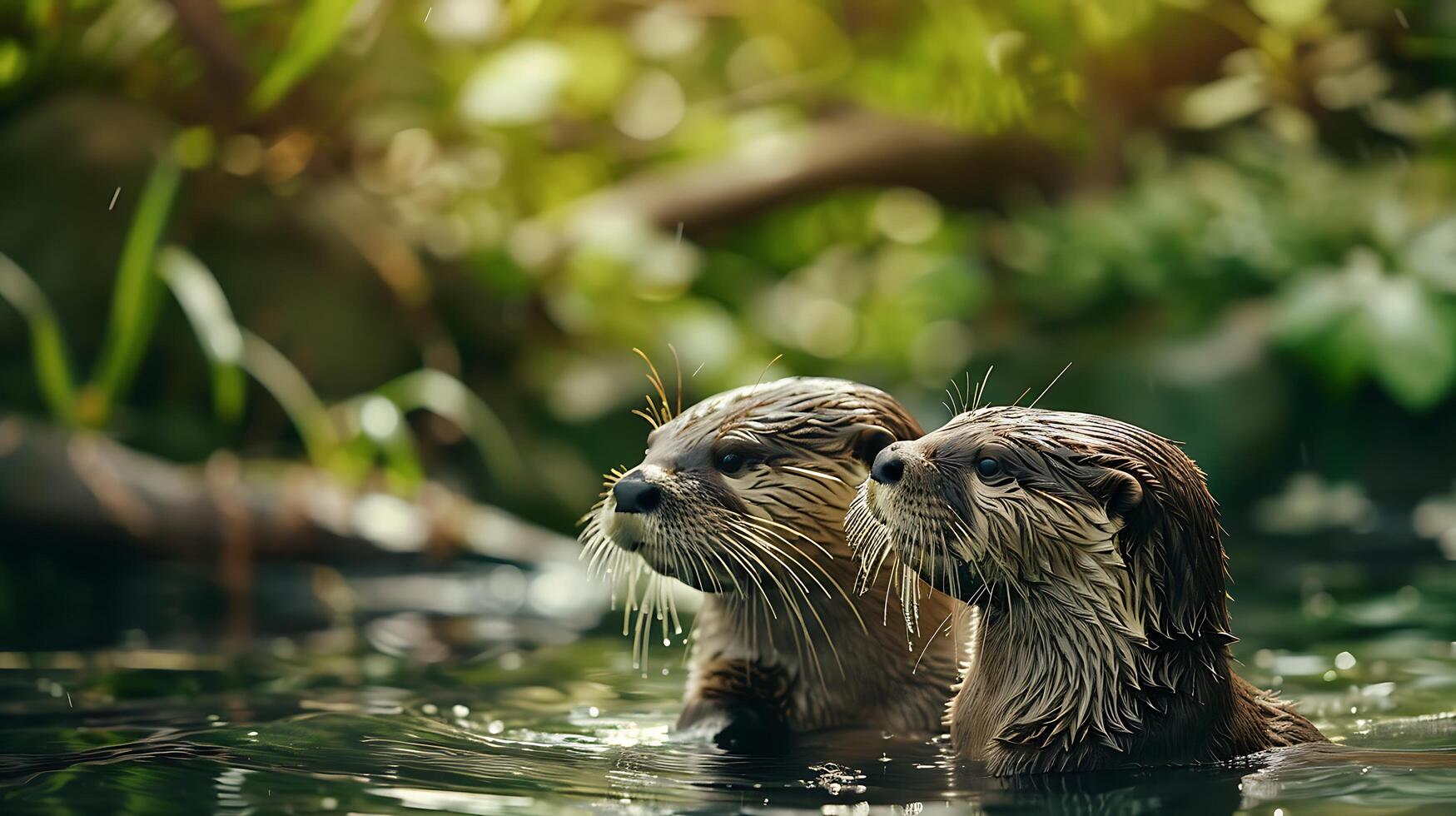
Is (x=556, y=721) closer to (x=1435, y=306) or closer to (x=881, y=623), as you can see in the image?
(x=881, y=623)

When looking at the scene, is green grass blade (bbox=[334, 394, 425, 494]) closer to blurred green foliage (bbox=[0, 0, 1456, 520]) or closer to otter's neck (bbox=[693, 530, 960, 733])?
blurred green foliage (bbox=[0, 0, 1456, 520])

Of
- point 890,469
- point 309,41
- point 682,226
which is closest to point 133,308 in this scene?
point 309,41

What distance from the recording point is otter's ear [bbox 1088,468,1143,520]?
2.72 meters

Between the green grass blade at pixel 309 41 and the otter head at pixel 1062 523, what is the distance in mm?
4106

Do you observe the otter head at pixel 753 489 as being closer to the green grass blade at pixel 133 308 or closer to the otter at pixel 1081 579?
the otter at pixel 1081 579

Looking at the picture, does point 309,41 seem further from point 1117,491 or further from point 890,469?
point 1117,491

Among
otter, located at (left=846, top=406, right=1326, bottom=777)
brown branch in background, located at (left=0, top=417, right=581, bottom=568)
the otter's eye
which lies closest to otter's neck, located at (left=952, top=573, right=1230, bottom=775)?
otter, located at (left=846, top=406, right=1326, bottom=777)

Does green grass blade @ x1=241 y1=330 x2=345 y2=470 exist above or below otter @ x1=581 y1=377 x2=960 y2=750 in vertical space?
above

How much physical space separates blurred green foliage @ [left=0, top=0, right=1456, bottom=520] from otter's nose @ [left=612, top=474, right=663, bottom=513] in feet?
9.86

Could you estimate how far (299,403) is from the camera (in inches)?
251

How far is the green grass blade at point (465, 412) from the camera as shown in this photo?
6500 mm

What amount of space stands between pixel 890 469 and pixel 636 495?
600 millimetres

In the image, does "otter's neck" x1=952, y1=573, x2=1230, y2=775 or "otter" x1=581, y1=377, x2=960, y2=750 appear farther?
"otter" x1=581, y1=377, x2=960, y2=750

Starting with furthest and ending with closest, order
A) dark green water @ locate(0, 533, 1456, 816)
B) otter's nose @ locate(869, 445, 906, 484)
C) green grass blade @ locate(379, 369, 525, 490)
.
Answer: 1. green grass blade @ locate(379, 369, 525, 490)
2. otter's nose @ locate(869, 445, 906, 484)
3. dark green water @ locate(0, 533, 1456, 816)
